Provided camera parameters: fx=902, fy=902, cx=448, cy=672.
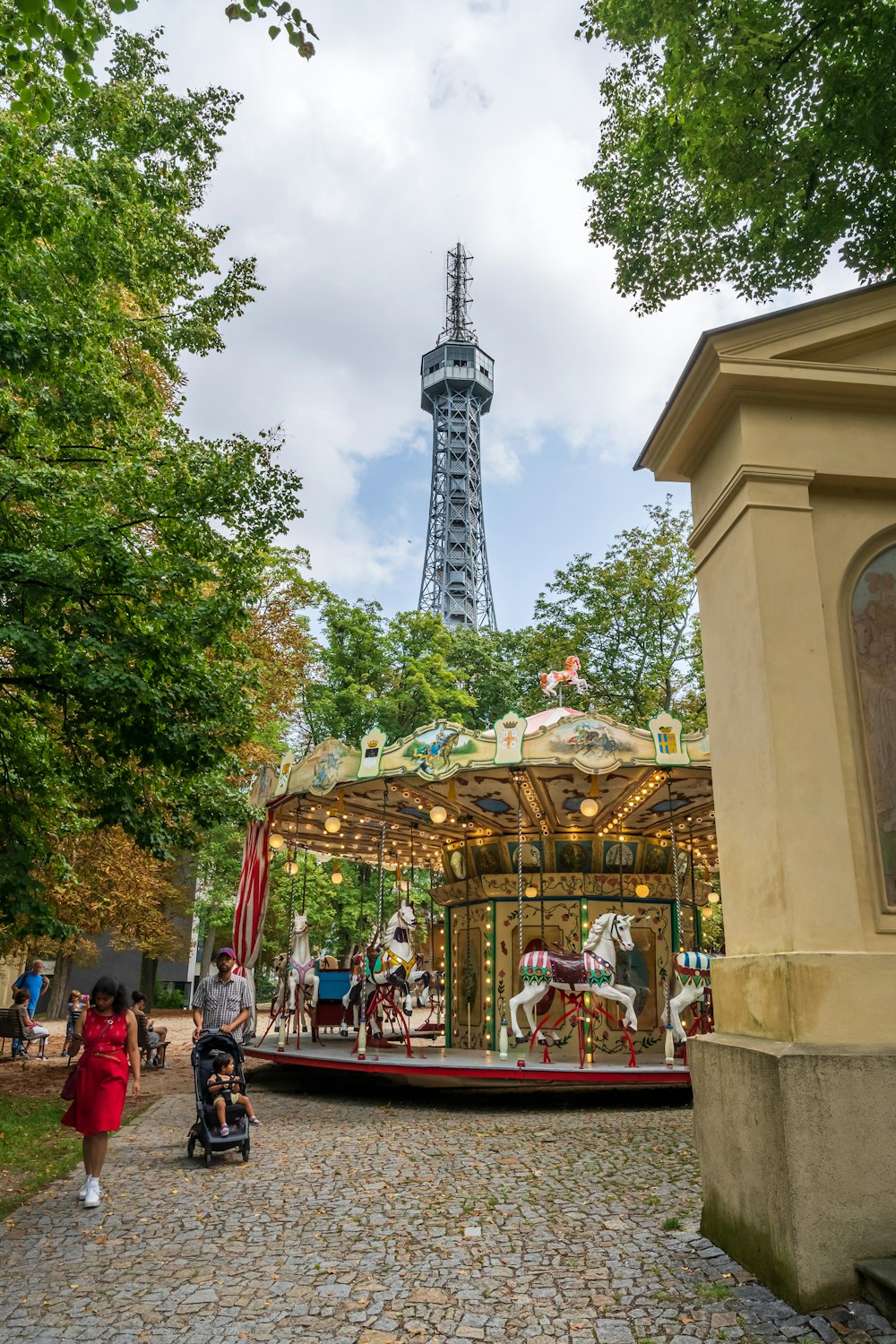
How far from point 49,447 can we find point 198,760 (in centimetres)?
389

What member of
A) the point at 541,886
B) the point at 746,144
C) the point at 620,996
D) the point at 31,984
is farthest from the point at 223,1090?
the point at 31,984

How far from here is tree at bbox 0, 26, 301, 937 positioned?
909 centimetres

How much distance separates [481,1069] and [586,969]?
1.88m

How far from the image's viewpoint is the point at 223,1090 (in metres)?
8.00

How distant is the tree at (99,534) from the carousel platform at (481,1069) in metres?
3.99

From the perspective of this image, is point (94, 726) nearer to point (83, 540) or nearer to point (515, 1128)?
point (83, 540)

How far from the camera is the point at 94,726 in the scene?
10.2m

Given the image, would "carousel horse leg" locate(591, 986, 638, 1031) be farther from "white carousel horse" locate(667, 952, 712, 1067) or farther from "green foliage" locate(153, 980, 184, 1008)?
"green foliage" locate(153, 980, 184, 1008)

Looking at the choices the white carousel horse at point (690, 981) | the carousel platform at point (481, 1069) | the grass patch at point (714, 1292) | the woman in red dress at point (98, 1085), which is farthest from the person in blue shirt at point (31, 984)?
the grass patch at point (714, 1292)

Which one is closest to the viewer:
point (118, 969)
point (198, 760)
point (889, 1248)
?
point (889, 1248)

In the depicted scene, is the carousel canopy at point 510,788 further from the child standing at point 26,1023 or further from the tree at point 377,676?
the tree at point 377,676

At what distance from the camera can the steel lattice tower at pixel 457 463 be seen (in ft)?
278

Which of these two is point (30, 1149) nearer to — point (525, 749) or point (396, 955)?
point (396, 955)

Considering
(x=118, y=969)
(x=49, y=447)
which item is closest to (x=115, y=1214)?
(x=49, y=447)
